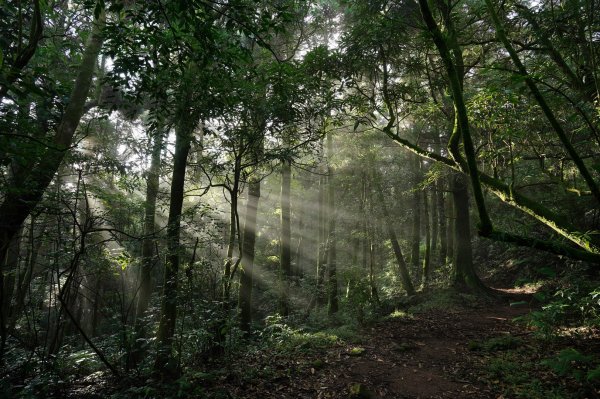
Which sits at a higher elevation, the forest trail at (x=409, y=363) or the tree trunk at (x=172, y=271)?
the tree trunk at (x=172, y=271)

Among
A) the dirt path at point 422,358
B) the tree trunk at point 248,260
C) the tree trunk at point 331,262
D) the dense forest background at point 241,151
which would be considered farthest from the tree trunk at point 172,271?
the tree trunk at point 331,262

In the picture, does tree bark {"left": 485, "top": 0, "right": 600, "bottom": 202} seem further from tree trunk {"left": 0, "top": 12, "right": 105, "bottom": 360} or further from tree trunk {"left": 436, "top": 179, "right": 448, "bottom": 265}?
tree trunk {"left": 436, "top": 179, "right": 448, "bottom": 265}

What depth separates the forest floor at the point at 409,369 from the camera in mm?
5371

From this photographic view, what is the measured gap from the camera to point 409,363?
7195mm

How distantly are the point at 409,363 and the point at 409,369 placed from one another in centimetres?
34

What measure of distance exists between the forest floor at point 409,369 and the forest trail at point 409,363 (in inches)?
0.7

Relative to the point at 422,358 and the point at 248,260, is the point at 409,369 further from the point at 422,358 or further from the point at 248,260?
the point at 248,260

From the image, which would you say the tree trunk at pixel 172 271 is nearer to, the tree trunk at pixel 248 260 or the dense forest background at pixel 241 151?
the dense forest background at pixel 241 151

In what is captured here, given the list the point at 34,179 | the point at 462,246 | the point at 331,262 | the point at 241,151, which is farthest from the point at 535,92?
the point at 331,262

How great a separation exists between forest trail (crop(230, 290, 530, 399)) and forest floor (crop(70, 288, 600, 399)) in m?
0.02

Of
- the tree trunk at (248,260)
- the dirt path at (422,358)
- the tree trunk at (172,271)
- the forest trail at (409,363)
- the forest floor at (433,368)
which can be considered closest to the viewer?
the forest floor at (433,368)

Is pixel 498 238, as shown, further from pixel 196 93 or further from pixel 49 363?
pixel 49 363

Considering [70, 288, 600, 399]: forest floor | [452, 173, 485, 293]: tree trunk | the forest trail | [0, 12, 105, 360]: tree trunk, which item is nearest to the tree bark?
[70, 288, 600, 399]: forest floor

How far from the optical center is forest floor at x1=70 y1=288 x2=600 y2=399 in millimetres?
5371
